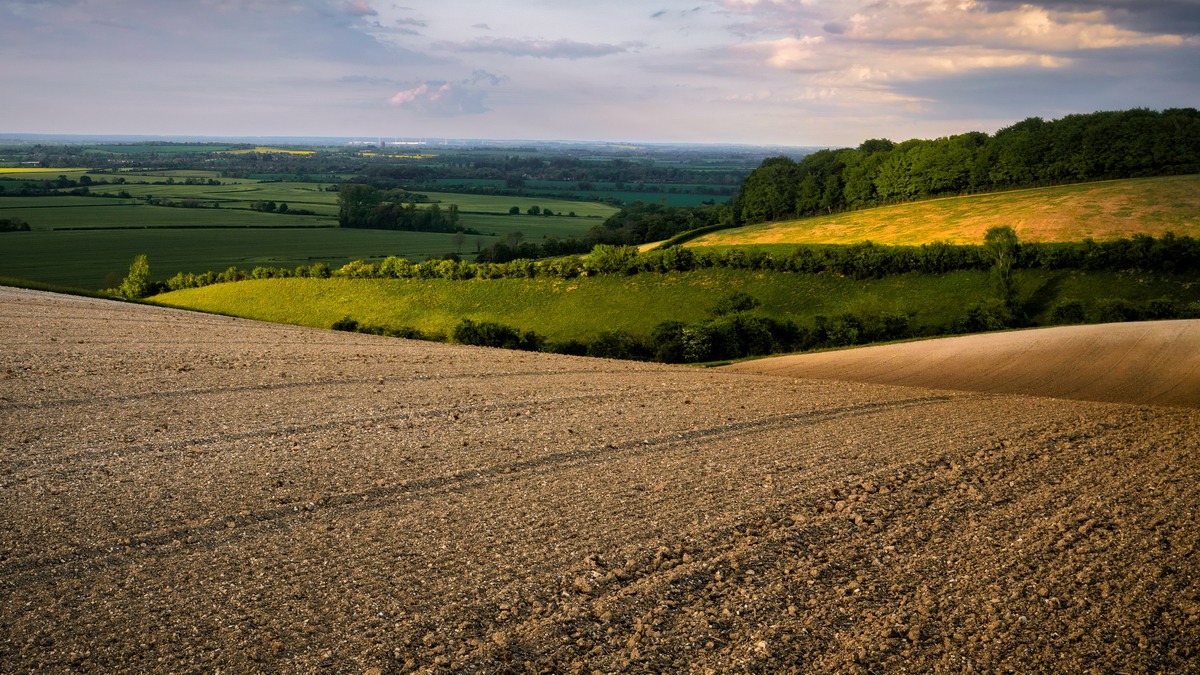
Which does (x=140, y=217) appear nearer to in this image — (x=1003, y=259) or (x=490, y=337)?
(x=490, y=337)

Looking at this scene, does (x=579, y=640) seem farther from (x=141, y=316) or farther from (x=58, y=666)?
(x=141, y=316)

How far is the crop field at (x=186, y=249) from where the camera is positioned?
92.6m

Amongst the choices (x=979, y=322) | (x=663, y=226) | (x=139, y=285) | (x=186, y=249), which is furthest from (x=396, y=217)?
A: (x=979, y=322)

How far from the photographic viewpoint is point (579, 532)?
14117mm

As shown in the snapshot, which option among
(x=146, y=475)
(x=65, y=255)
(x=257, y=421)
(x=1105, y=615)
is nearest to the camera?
(x=1105, y=615)

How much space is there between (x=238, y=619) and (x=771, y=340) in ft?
130

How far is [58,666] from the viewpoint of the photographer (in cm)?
961

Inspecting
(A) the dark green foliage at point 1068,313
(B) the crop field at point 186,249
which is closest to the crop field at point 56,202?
(B) the crop field at point 186,249

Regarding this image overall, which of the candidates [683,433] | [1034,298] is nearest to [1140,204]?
A: [1034,298]

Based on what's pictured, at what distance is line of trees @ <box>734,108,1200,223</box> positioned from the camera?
281 ft

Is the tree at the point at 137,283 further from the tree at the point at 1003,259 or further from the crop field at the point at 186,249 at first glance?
the tree at the point at 1003,259

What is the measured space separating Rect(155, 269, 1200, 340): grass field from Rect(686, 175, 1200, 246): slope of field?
14.8 metres

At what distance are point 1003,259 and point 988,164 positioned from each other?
4750 cm

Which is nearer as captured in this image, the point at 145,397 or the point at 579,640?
the point at 579,640
